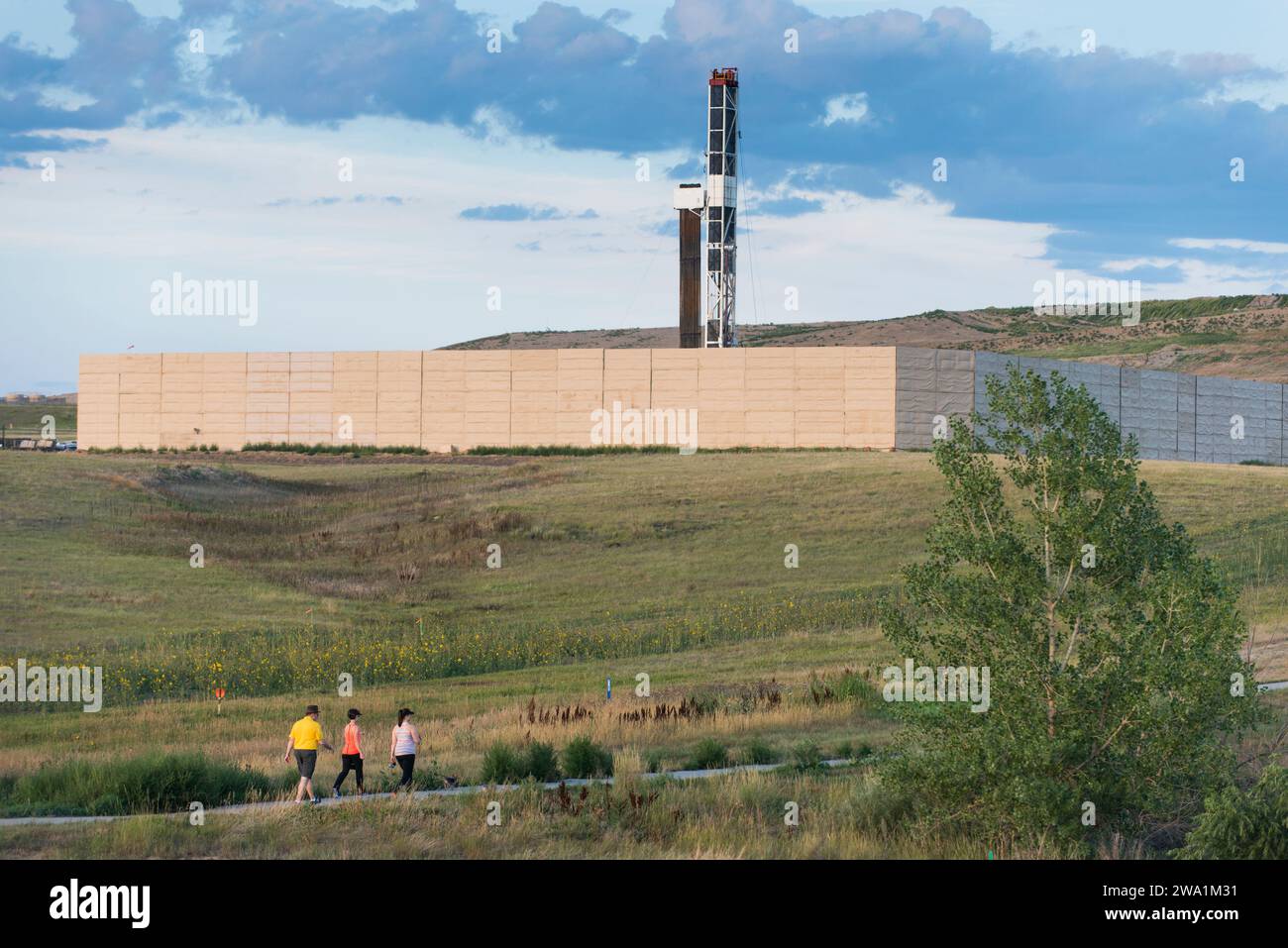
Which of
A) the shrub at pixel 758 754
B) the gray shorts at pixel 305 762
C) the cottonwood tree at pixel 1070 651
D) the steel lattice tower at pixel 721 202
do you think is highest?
the steel lattice tower at pixel 721 202

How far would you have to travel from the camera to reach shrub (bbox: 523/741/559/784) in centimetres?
1714

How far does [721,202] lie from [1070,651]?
60.2m

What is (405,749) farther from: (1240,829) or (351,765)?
(1240,829)

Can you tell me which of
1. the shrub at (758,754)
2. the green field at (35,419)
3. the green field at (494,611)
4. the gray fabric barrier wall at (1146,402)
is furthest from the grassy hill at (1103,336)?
the shrub at (758,754)

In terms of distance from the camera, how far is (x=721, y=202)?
235 ft

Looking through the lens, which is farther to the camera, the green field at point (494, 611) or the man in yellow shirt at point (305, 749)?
the man in yellow shirt at point (305, 749)

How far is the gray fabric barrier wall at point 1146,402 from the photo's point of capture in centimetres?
6831

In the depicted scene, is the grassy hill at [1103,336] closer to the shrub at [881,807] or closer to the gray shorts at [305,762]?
the shrub at [881,807]

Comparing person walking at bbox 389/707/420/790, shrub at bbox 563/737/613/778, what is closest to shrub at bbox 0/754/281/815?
person walking at bbox 389/707/420/790

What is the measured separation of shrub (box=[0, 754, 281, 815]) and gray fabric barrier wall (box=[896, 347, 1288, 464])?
5243cm

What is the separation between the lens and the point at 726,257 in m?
72.6

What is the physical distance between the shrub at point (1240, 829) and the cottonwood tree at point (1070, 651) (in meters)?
0.86
